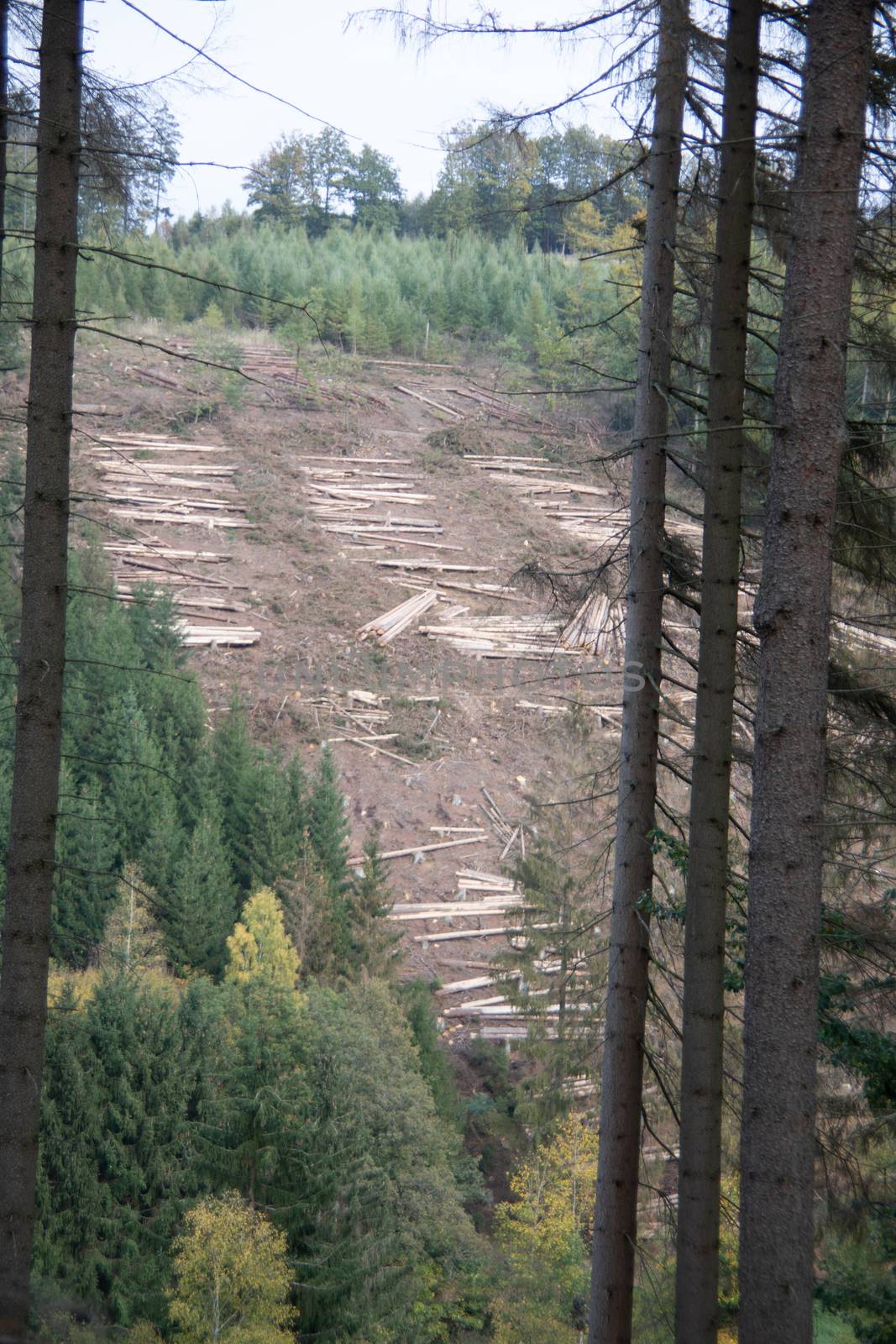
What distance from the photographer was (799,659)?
437 centimetres

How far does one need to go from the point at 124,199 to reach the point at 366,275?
50.6 meters

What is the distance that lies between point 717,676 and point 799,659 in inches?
51.9

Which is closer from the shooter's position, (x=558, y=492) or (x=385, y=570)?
(x=385, y=570)

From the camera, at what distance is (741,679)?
7.57 m

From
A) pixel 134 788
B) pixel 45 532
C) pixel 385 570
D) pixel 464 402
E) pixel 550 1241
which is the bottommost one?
pixel 550 1241

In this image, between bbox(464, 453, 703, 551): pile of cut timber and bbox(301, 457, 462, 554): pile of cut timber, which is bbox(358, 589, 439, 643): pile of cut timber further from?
bbox(464, 453, 703, 551): pile of cut timber

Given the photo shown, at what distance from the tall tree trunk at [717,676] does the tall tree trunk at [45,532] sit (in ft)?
10.1

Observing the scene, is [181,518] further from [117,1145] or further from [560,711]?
[117,1145]

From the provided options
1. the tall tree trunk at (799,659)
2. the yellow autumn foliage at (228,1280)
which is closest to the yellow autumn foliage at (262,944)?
the yellow autumn foliage at (228,1280)

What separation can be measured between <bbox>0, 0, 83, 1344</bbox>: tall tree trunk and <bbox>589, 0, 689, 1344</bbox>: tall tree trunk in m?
3.48

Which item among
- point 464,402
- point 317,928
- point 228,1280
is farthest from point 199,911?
point 464,402

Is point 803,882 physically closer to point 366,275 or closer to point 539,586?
point 539,586

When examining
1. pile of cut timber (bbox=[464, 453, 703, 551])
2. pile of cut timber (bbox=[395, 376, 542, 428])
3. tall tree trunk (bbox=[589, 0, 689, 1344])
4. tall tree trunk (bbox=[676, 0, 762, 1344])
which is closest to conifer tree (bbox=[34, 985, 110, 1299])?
tall tree trunk (bbox=[589, 0, 689, 1344])

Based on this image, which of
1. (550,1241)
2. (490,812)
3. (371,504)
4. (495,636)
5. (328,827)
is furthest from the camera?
(371,504)
